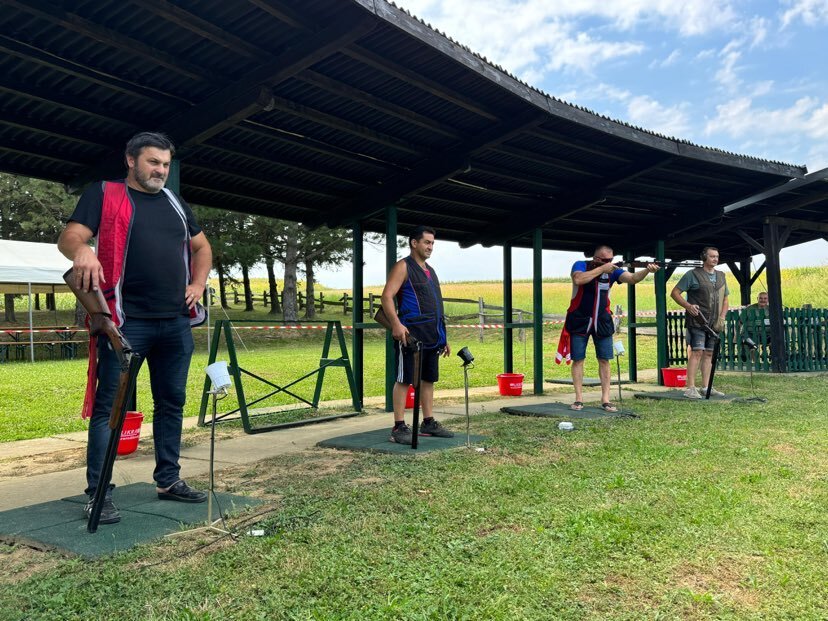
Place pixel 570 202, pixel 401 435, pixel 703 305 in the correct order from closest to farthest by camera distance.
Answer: pixel 401 435
pixel 703 305
pixel 570 202

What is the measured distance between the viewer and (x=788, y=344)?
1252cm

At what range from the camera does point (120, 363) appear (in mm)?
3027

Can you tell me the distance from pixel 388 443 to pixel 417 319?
40.7 inches

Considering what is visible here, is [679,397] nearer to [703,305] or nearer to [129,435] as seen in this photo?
[703,305]

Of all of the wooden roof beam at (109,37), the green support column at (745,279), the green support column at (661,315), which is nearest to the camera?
the wooden roof beam at (109,37)

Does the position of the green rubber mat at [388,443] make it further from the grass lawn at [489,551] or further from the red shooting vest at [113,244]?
the red shooting vest at [113,244]

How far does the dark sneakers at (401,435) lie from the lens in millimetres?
5344

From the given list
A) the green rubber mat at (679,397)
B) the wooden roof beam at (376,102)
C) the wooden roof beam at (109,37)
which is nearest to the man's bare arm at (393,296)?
the wooden roof beam at (376,102)

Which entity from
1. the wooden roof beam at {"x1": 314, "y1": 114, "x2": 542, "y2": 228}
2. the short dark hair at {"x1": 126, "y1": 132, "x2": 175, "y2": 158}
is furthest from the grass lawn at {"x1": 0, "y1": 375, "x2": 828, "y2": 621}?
the wooden roof beam at {"x1": 314, "y1": 114, "x2": 542, "y2": 228}

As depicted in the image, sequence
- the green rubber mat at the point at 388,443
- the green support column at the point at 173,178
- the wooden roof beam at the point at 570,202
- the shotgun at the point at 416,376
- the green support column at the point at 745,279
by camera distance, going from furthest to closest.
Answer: the green support column at the point at 745,279 → the wooden roof beam at the point at 570,202 → the green support column at the point at 173,178 → the green rubber mat at the point at 388,443 → the shotgun at the point at 416,376

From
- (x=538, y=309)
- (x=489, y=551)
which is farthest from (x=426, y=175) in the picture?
(x=489, y=551)

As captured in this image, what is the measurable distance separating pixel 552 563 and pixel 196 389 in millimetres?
9044

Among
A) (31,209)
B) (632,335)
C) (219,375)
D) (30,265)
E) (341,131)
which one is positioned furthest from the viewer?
(31,209)

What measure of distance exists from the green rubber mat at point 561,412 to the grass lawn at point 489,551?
6.73 feet
